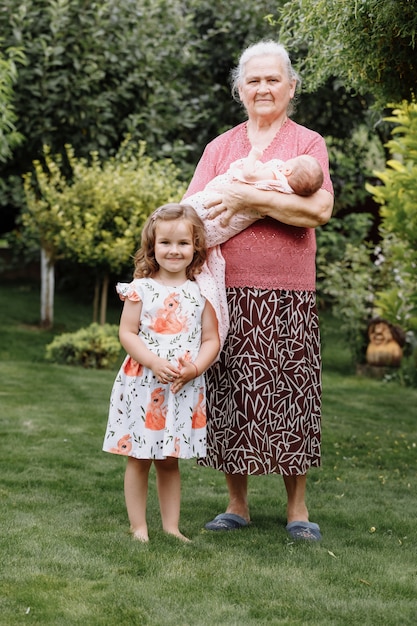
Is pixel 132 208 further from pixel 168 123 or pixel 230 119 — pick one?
pixel 230 119

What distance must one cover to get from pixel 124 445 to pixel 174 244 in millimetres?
779

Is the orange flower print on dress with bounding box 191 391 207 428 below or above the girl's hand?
below

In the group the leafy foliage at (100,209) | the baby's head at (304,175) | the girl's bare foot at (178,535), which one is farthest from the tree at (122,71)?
the girl's bare foot at (178,535)

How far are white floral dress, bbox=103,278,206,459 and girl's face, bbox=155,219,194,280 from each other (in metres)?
0.09

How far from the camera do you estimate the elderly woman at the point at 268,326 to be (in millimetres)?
3613

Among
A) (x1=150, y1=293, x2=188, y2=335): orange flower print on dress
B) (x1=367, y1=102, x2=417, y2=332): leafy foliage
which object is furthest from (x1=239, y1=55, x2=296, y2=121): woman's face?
(x1=367, y1=102, x2=417, y2=332): leafy foliage

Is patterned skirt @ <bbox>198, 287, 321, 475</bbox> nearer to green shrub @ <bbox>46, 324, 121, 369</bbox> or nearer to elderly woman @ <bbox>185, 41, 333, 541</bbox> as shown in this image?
elderly woman @ <bbox>185, 41, 333, 541</bbox>

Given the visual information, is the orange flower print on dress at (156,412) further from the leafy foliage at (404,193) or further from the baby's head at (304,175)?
the leafy foliage at (404,193)

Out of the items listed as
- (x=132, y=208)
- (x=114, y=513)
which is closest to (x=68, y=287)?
(x=132, y=208)

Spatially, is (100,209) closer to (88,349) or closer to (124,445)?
(88,349)

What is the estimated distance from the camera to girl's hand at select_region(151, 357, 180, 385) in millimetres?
3318

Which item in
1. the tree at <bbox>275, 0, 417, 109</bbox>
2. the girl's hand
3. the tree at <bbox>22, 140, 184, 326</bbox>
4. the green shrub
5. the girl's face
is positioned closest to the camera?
the girl's hand

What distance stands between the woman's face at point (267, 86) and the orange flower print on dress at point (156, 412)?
→ 119cm

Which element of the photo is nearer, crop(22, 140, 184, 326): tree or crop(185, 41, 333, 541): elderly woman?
crop(185, 41, 333, 541): elderly woman
